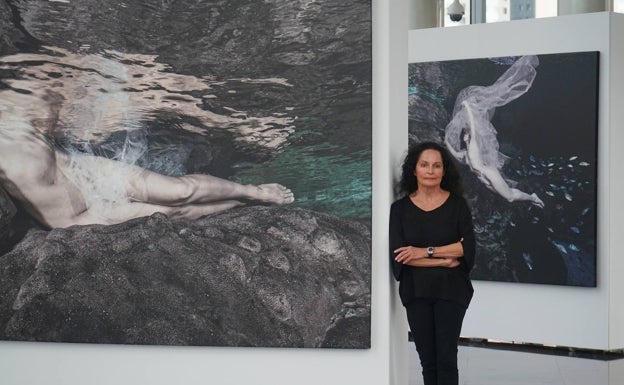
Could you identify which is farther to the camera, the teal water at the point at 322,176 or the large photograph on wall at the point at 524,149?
the large photograph on wall at the point at 524,149

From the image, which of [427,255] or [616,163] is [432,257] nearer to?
[427,255]

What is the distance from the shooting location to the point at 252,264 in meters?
7.62

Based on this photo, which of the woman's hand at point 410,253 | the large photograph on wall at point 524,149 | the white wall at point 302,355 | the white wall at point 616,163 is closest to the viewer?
the woman's hand at point 410,253

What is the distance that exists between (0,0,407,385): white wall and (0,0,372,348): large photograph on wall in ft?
0.30

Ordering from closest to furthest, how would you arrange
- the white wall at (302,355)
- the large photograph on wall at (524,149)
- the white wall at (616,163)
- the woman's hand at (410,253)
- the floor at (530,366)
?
the woman's hand at (410,253) → the white wall at (302,355) → the floor at (530,366) → the white wall at (616,163) → the large photograph on wall at (524,149)

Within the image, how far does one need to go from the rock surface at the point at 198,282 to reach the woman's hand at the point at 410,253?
253 mm

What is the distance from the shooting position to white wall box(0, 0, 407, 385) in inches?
298

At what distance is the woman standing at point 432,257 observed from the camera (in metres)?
7.45

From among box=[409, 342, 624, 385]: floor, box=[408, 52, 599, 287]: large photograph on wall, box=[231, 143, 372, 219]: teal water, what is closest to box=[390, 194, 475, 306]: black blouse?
box=[231, 143, 372, 219]: teal water

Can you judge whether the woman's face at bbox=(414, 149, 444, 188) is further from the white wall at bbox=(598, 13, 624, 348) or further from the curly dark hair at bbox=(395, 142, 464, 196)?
the white wall at bbox=(598, 13, 624, 348)

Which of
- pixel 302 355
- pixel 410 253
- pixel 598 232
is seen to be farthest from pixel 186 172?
pixel 598 232

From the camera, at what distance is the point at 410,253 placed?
740cm

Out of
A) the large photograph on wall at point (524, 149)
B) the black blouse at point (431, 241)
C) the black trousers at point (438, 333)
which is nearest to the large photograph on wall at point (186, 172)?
the black blouse at point (431, 241)

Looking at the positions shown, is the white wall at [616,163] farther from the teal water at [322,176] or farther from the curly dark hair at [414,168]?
the teal water at [322,176]
